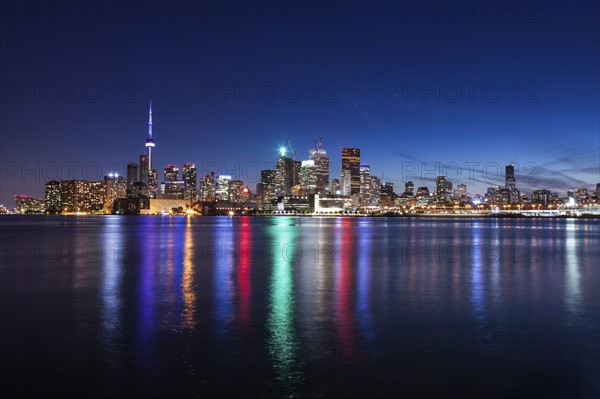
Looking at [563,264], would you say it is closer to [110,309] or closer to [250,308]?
[250,308]

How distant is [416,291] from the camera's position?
2703 centimetres

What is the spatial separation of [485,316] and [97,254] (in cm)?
3799

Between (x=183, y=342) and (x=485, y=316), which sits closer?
(x=183, y=342)

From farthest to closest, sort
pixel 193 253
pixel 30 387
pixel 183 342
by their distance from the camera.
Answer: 1. pixel 193 253
2. pixel 183 342
3. pixel 30 387

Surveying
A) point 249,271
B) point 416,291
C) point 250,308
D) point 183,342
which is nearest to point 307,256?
point 249,271

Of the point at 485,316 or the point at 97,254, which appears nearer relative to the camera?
the point at 485,316

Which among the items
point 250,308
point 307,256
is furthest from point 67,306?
point 307,256

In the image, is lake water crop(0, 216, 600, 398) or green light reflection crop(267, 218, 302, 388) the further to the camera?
green light reflection crop(267, 218, 302, 388)

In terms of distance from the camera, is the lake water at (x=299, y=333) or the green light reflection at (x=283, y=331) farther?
the green light reflection at (x=283, y=331)

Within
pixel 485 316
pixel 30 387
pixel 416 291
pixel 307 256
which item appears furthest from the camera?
pixel 307 256

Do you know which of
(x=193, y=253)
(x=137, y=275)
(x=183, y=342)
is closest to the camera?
(x=183, y=342)

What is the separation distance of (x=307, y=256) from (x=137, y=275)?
54.5 ft

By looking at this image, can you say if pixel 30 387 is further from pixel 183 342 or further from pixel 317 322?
pixel 317 322

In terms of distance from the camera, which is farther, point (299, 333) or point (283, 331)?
point (283, 331)
